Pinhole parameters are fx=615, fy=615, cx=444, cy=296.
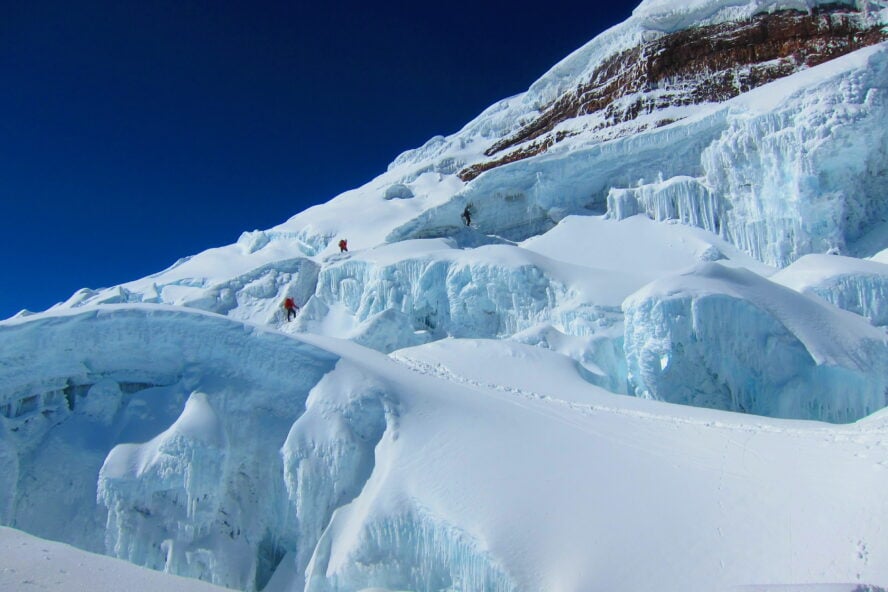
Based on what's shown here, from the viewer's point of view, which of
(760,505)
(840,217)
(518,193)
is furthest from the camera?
(518,193)

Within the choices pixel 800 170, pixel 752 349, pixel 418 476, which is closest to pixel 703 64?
pixel 800 170

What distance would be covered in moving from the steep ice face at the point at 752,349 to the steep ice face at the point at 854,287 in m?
1.95

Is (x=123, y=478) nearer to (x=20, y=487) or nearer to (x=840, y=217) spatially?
(x=20, y=487)

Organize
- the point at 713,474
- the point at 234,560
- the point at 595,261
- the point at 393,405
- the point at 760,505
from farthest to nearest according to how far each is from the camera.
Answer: the point at 595,261 < the point at 393,405 < the point at 234,560 < the point at 713,474 < the point at 760,505

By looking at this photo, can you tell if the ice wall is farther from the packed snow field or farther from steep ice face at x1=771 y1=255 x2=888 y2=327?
steep ice face at x1=771 y1=255 x2=888 y2=327

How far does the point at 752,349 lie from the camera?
12.2 meters

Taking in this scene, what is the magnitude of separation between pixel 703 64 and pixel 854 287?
832 inches

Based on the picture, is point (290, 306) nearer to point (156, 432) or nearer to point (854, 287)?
point (156, 432)

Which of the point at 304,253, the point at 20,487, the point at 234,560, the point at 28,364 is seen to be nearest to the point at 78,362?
the point at 28,364

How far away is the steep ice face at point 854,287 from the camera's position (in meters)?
14.4

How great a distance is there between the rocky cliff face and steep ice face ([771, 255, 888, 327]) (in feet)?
48.1

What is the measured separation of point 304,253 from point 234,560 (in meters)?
26.1

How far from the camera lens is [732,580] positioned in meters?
5.68

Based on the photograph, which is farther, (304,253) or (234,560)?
(304,253)
